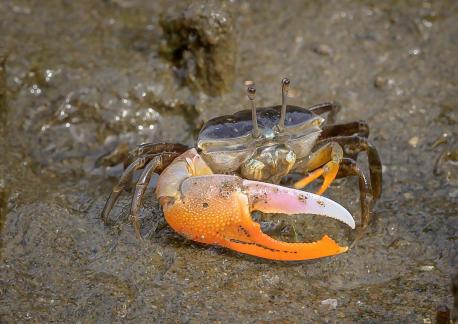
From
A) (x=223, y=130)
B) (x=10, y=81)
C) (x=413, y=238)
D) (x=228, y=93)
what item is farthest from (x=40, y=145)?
(x=413, y=238)

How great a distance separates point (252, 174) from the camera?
10.8ft

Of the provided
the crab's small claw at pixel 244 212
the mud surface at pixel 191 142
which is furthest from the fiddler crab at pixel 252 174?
the mud surface at pixel 191 142

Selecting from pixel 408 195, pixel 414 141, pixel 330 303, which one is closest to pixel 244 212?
pixel 330 303

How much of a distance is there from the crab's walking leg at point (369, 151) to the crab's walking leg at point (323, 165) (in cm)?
7

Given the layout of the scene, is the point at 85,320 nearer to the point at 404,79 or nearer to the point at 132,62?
the point at 132,62

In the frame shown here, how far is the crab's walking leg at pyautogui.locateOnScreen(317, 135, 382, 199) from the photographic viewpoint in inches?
136

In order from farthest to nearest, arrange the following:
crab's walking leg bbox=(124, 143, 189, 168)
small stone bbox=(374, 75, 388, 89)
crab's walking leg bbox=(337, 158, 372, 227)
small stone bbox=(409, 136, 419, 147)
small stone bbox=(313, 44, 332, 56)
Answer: small stone bbox=(313, 44, 332, 56), small stone bbox=(374, 75, 388, 89), small stone bbox=(409, 136, 419, 147), crab's walking leg bbox=(124, 143, 189, 168), crab's walking leg bbox=(337, 158, 372, 227)

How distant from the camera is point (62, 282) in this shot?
10.1 ft

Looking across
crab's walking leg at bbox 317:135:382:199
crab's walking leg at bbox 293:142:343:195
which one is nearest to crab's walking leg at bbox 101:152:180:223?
crab's walking leg at bbox 293:142:343:195

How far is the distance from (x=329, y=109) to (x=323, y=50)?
0.81 metres

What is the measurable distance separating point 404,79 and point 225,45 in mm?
1205

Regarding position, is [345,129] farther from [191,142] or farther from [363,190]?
[191,142]

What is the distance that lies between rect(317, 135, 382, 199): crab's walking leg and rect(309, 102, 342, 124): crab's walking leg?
0.38m

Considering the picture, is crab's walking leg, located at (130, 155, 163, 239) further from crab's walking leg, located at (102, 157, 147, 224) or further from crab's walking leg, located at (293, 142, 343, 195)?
crab's walking leg, located at (293, 142, 343, 195)
